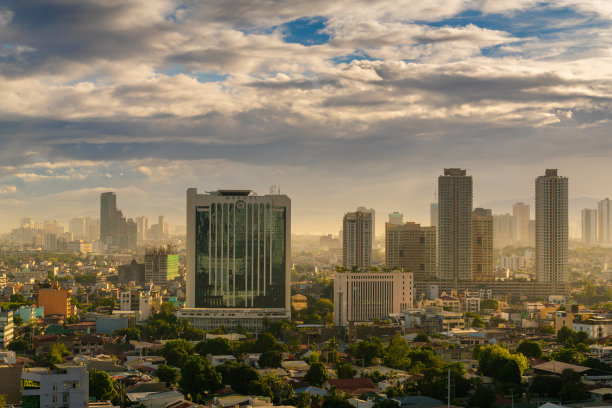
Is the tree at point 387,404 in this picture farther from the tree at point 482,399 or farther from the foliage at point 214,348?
the foliage at point 214,348

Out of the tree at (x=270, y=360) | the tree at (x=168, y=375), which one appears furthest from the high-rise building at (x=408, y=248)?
the tree at (x=168, y=375)

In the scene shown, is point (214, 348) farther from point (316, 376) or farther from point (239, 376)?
point (239, 376)

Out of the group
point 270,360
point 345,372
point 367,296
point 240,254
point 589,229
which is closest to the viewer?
point 345,372

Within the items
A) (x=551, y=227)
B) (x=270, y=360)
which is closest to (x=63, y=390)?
(x=270, y=360)

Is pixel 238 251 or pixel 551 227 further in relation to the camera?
pixel 551 227

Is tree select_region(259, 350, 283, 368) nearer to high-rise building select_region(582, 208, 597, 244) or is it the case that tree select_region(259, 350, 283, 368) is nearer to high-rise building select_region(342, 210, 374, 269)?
high-rise building select_region(342, 210, 374, 269)

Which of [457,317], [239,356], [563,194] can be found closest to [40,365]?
[239,356]
